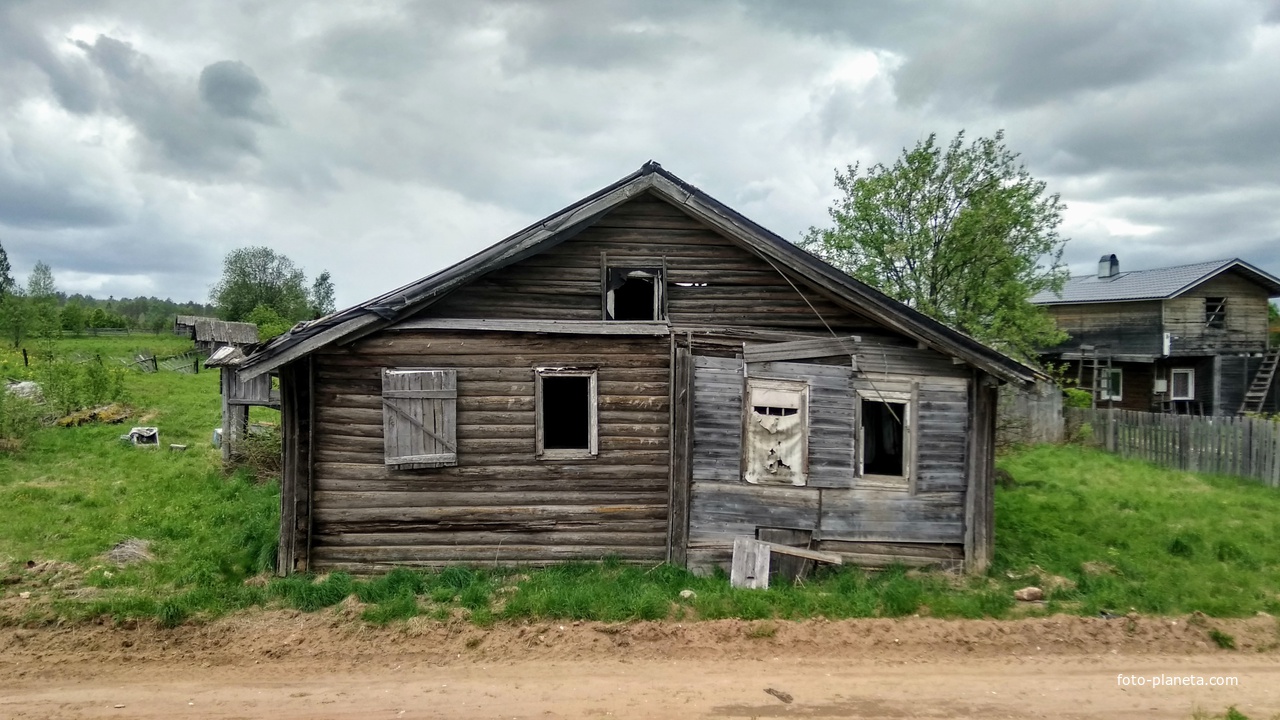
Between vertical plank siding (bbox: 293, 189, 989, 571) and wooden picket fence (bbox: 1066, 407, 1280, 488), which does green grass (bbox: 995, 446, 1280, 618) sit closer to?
wooden picket fence (bbox: 1066, 407, 1280, 488)

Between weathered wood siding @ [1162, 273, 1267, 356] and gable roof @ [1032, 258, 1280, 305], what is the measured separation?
44 cm

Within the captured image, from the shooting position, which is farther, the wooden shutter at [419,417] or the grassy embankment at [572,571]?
the wooden shutter at [419,417]

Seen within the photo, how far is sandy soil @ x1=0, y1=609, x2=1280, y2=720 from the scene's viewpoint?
6.12 meters

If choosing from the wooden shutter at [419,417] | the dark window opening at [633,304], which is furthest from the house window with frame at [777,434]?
the wooden shutter at [419,417]

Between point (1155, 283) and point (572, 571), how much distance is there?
32.6 m

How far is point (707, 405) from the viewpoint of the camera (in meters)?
9.79

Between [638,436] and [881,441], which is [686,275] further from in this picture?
[881,441]

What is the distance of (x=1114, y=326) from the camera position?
3002cm

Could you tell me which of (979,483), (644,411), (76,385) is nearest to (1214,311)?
(979,483)

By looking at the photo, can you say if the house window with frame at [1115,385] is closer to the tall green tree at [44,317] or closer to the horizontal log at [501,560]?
the horizontal log at [501,560]

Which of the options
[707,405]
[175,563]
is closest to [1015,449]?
[707,405]

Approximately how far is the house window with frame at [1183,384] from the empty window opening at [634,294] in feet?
97.5

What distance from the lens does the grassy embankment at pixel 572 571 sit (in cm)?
823

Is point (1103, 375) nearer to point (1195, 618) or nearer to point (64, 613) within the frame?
point (1195, 618)
